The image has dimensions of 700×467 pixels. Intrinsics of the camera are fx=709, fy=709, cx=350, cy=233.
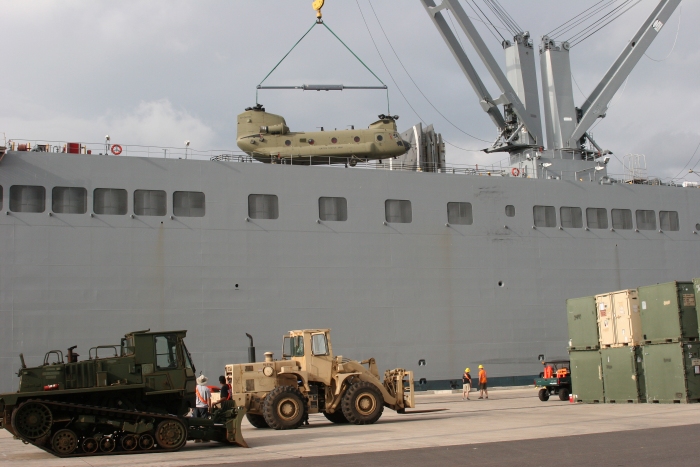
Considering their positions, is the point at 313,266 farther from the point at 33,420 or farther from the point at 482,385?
the point at 33,420

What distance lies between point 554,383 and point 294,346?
8.61 m

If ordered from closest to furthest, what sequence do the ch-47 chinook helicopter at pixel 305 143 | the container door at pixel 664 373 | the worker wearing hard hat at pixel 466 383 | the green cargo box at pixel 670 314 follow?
the container door at pixel 664 373
the green cargo box at pixel 670 314
the worker wearing hard hat at pixel 466 383
the ch-47 chinook helicopter at pixel 305 143

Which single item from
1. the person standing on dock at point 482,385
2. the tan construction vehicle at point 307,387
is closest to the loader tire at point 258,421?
the tan construction vehicle at point 307,387

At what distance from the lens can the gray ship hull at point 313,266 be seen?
1928 cm

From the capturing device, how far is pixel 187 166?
2097 centimetres

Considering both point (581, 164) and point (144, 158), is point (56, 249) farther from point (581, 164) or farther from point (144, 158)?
point (581, 164)

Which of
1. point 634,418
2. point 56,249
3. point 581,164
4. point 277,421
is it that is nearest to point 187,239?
point 56,249

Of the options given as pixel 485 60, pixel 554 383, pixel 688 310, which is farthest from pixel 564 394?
pixel 485 60

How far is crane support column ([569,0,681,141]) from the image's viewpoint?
27.8 meters

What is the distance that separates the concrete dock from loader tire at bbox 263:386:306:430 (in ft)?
0.78

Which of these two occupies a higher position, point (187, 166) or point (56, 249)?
point (187, 166)

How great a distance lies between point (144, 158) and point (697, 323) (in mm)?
15403

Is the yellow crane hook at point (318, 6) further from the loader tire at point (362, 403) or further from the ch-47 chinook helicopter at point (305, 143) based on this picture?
the loader tire at point (362, 403)

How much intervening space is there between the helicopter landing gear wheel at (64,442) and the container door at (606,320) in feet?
44.8
